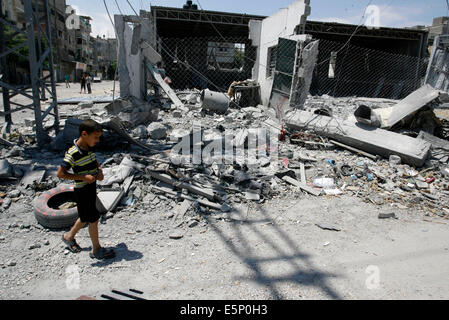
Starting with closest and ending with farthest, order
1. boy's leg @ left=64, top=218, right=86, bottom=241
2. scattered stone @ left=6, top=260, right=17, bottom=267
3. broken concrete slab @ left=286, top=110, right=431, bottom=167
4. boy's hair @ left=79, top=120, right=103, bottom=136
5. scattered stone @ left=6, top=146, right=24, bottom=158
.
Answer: boy's hair @ left=79, top=120, right=103, bottom=136 → scattered stone @ left=6, top=260, right=17, bottom=267 → boy's leg @ left=64, top=218, right=86, bottom=241 → scattered stone @ left=6, top=146, right=24, bottom=158 → broken concrete slab @ left=286, top=110, right=431, bottom=167

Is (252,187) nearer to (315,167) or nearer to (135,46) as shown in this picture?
(315,167)

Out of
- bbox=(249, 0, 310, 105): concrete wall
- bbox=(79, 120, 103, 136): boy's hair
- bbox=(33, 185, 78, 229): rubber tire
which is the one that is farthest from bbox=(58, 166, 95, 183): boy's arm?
bbox=(249, 0, 310, 105): concrete wall

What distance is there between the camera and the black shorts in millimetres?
2834

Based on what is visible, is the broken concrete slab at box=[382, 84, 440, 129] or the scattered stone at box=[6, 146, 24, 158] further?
the broken concrete slab at box=[382, 84, 440, 129]

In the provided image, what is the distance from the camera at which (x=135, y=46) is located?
410 inches

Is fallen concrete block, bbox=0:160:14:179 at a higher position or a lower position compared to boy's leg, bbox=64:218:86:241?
higher

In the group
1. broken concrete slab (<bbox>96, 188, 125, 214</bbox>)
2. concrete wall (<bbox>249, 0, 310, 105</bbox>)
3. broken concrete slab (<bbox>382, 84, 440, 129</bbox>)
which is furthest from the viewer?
concrete wall (<bbox>249, 0, 310, 105</bbox>)

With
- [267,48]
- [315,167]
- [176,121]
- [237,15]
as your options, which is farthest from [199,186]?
[237,15]

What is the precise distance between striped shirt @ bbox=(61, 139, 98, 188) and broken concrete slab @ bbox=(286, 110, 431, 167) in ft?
19.1

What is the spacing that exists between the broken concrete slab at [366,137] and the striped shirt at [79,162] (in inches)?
229

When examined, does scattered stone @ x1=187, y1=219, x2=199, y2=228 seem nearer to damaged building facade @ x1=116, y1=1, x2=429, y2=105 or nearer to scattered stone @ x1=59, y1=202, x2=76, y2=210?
scattered stone @ x1=59, y1=202, x2=76, y2=210

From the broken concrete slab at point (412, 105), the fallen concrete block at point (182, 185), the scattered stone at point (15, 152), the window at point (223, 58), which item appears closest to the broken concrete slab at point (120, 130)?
the fallen concrete block at point (182, 185)

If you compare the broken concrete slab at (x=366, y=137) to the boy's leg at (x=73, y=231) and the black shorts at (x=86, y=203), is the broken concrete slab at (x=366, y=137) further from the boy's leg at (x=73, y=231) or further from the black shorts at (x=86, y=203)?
the boy's leg at (x=73, y=231)

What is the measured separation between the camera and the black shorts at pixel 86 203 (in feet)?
9.30
